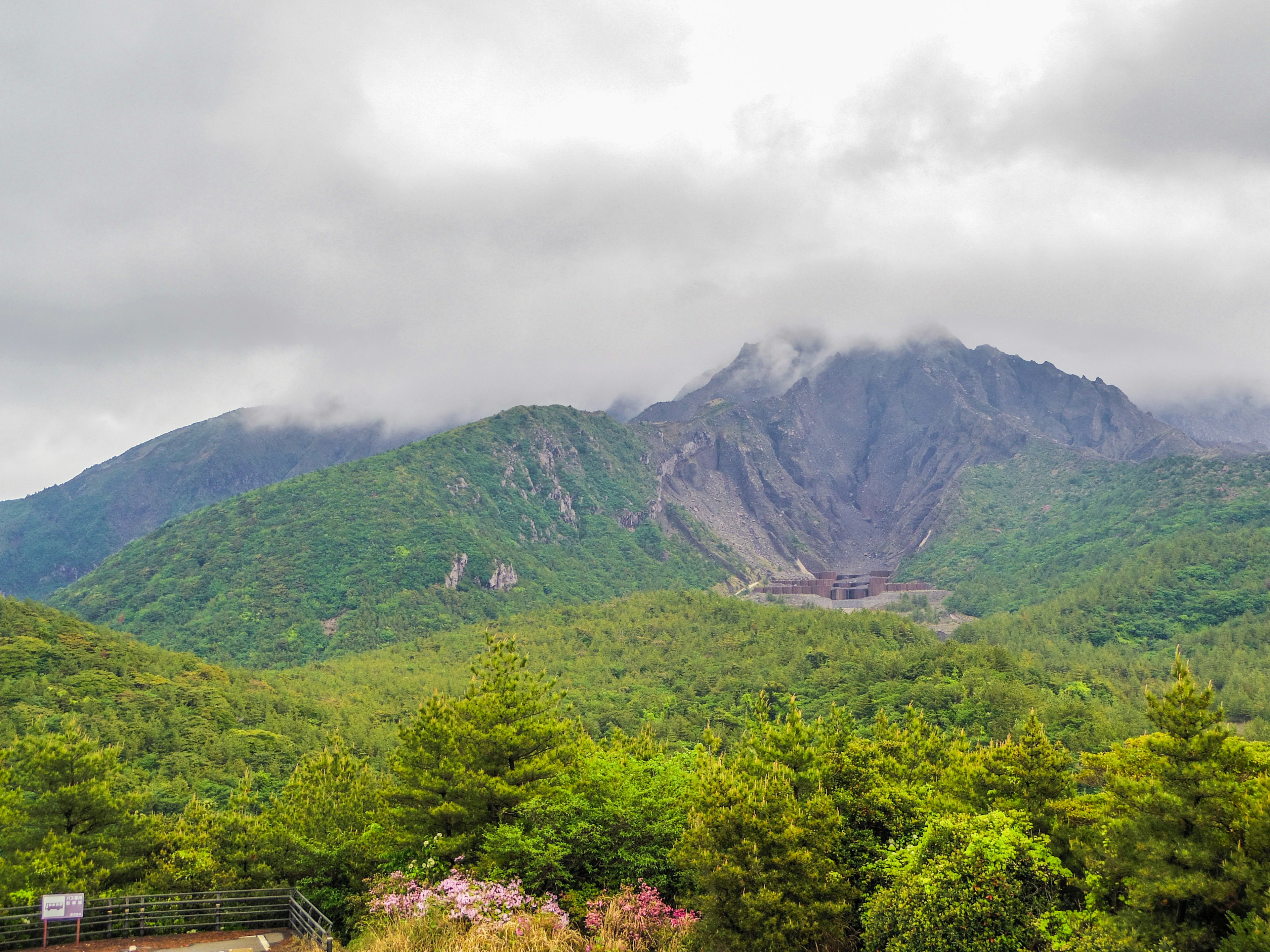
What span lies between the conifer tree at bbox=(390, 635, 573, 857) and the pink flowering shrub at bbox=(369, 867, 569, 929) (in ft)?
22.8

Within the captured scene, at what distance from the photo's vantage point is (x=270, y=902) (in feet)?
118

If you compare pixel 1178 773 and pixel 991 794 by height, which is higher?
pixel 1178 773

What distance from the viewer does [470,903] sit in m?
24.3

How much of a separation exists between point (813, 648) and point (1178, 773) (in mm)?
113468

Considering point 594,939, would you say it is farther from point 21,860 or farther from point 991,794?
point 21,860

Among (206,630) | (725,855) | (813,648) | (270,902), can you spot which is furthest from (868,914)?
(206,630)

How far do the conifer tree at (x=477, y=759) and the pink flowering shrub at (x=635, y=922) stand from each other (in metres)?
8.18

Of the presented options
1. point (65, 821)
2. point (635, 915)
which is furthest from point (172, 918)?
point (635, 915)

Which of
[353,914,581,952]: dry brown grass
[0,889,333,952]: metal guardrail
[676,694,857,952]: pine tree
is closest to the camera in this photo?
[353,914,581,952]: dry brown grass

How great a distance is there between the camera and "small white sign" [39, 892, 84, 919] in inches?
949

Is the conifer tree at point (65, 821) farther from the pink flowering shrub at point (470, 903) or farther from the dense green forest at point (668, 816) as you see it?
the pink flowering shrub at point (470, 903)

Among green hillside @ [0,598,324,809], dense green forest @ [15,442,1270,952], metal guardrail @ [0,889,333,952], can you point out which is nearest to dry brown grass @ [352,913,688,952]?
dense green forest @ [15,442,1270,952]

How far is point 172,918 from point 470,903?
53.6 ft

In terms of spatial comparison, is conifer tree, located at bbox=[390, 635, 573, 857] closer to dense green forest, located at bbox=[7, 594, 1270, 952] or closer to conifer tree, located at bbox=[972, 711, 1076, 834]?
dense green forest, located at bbox=[7, 594, 1270, 952]
